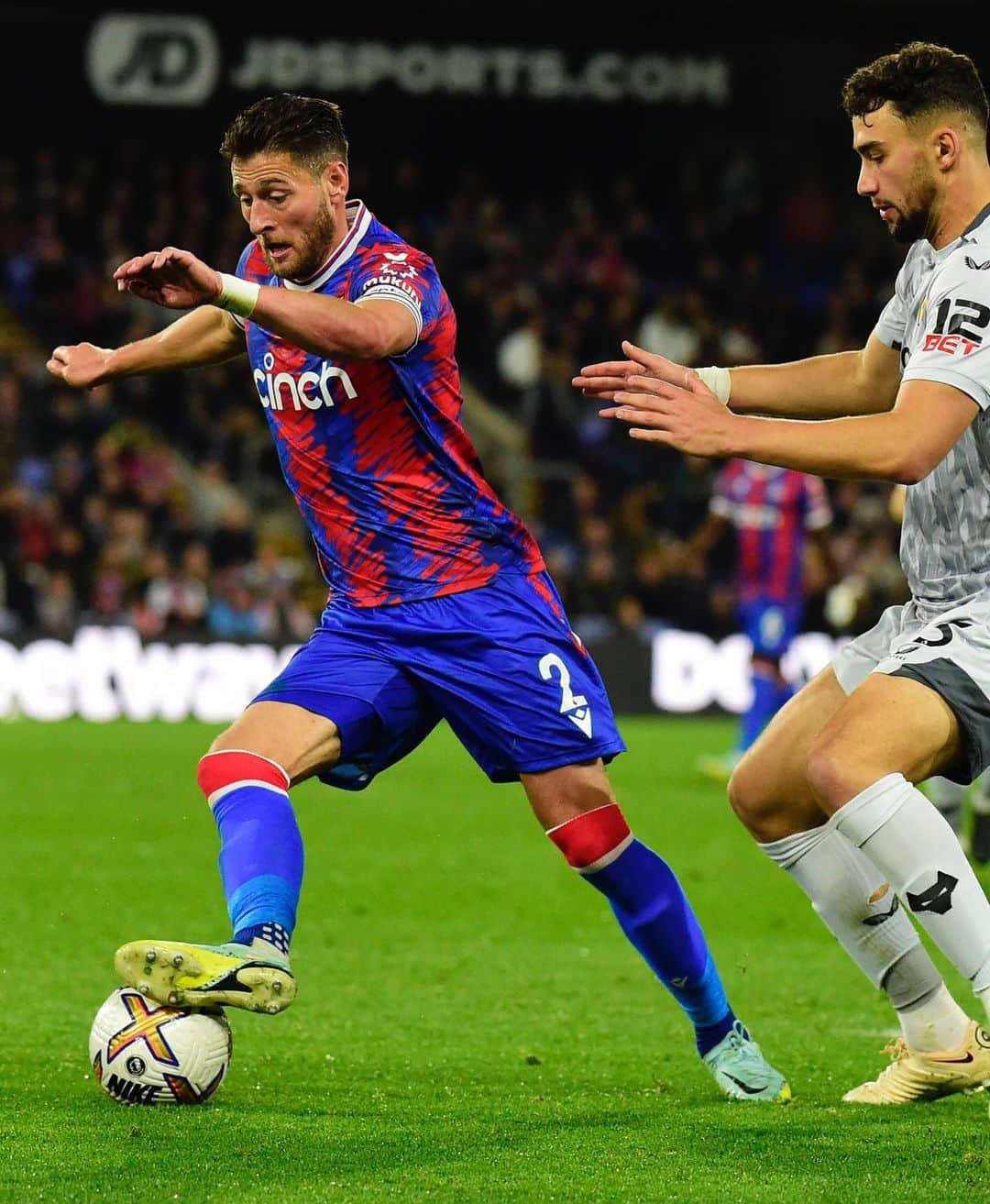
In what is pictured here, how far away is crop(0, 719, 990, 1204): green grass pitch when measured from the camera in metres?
3.84

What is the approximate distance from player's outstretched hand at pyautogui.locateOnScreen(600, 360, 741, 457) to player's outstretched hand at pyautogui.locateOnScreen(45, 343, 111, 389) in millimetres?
1513

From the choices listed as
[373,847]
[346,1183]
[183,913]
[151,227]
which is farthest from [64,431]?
[346,1183]

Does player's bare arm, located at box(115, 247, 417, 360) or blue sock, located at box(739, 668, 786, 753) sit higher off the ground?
Result: player's bare arm, located at box(115, 247, 417, 360)

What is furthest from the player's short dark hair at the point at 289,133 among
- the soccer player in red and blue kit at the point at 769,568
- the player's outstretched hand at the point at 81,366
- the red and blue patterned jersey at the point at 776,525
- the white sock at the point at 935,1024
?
the red and blue patterned jersey at the point at 776,525

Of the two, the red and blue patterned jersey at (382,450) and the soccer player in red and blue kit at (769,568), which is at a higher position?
the red and blue patterned jersey at (382,450)

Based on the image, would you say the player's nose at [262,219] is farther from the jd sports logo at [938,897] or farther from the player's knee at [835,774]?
the jd sports logo at [938,897]

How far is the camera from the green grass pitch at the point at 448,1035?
3840 millimetres

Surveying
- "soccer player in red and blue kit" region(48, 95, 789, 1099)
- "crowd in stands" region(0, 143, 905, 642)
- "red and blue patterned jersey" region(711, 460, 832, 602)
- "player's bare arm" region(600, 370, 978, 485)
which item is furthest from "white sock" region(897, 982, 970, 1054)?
"crowd in stands" region(0, 143, 905, 642)

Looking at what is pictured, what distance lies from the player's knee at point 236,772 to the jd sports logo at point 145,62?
18164 millimetres

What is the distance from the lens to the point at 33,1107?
4.37 metres

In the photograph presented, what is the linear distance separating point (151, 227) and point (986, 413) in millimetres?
18032

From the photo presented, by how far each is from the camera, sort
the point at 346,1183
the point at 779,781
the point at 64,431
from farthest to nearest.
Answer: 1. the point at 64,431
2. the point at 779,781
3. the point at 346,1183

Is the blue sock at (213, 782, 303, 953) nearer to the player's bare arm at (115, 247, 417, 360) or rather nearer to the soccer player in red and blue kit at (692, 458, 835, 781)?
the player's bare arm at (115, 247, 417, 360)

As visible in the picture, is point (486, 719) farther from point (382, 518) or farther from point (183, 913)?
point (183, 913)
